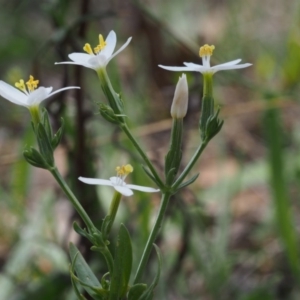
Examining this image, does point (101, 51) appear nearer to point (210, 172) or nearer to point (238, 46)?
point (210, 172)

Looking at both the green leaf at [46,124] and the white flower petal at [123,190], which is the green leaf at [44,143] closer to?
the green leaf at [46,124]

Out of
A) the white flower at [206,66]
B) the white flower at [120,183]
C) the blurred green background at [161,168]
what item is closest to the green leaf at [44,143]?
the white flower at [120,183]

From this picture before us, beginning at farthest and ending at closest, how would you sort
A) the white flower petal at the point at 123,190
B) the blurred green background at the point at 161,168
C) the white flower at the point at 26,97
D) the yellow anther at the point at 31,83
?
the blurred green background at the point at 161,168, the yellow anther at the point at 31,83, the white flower at the point at 26,97, the white flower petal at the point at 123,190

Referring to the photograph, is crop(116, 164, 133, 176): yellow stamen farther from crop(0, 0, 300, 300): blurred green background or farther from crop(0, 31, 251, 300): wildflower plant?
crop(0, 0, 300, 300): blurred green background

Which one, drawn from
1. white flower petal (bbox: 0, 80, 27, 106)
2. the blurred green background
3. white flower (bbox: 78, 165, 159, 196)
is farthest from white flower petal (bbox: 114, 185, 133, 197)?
the blurred green background

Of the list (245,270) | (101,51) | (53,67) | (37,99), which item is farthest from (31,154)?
(53,67)

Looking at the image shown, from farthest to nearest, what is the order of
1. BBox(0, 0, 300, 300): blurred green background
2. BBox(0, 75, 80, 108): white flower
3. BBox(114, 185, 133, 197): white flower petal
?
BBox(0, 0, 300, 300): blurred green background → BBox(0, 75, 80, 108): white flower → BBox(114, 185, 133, 197): white flower petal

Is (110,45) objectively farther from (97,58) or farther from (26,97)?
(26,97)
